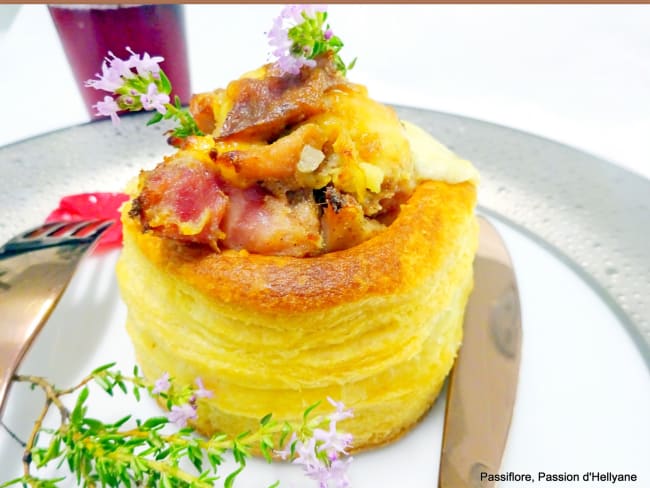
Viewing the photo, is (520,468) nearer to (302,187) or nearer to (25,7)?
(302,187)

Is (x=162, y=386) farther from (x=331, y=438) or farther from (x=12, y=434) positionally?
(x=12, y=434)

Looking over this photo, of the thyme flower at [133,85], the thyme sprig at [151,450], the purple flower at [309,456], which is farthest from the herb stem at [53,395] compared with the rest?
the thyme flower at [133,85]

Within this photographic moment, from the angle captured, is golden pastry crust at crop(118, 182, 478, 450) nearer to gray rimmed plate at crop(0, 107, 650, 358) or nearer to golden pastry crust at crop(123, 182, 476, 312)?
golden pastry crust at crop(123, 182, 476, 312)

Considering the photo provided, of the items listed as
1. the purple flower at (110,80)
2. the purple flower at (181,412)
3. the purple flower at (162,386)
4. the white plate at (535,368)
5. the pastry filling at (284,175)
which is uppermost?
the purple flower at (110,80)

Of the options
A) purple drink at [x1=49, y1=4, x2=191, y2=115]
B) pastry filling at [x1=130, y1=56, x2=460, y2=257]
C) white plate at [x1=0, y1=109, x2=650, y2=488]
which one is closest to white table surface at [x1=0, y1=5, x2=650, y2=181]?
purple drink at [x1=49, y1=4, x2=191, y2=115]

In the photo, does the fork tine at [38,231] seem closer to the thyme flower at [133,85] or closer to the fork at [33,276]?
the fork at [33,276]

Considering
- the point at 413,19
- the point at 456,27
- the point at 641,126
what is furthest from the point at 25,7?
the point at 641,126
